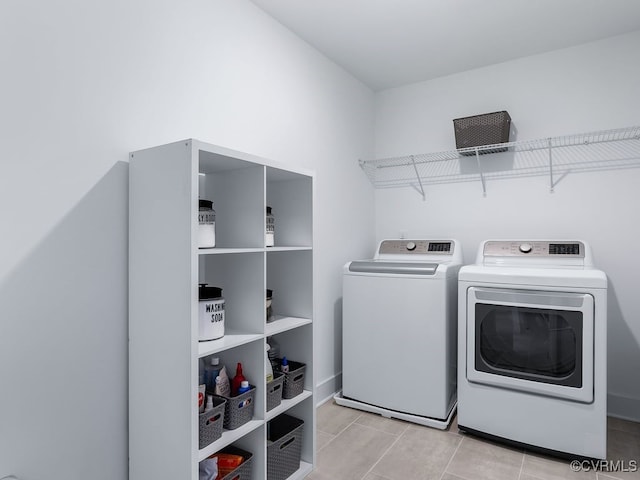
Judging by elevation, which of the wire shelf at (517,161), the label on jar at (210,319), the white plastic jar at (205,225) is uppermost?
the wire shelf at (517,161)

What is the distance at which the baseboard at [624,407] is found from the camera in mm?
2332

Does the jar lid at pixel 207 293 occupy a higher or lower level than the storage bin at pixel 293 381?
higher

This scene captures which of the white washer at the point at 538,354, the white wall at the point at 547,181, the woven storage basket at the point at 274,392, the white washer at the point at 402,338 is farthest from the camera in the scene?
the white wall at the point at 547,181

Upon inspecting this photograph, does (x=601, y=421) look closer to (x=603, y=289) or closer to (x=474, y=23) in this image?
(x=603, y=289)

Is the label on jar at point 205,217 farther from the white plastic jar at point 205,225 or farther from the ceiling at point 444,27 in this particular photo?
the ceiling at point 444,27

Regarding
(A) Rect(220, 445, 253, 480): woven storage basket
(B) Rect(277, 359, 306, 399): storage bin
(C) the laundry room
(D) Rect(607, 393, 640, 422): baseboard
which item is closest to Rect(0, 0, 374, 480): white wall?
(C) the laundry room

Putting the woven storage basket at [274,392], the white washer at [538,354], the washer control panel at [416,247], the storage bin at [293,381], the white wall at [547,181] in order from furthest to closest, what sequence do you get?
the washer control panel at [416,247], the white wall at [547,181], the white washer at [538,354], the storage bin at [293,381], the woven storage basket at [274,392]

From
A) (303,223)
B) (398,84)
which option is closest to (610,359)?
(303,223)

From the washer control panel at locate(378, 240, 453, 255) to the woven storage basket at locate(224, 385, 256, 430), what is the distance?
63.8 inches

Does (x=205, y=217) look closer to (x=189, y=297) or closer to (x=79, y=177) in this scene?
(x=189, y=297)

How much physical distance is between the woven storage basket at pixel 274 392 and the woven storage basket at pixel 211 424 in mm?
239

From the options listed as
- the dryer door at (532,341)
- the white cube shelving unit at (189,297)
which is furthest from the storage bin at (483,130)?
the white cube shelving unit at (189,297)

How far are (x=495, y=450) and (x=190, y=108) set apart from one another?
2287 millimetres

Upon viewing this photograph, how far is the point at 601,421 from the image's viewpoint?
183cm
